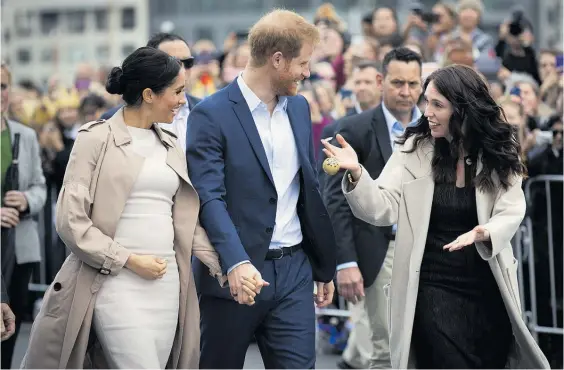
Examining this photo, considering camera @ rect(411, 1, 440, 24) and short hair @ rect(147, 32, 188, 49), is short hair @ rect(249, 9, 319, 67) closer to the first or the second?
short hair @ rect(147, 32, 188, 49)

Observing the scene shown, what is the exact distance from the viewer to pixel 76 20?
128250mm

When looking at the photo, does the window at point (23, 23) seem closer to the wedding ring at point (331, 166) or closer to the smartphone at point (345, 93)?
the smartphone at point (345, 93)

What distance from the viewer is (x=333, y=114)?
12.4m

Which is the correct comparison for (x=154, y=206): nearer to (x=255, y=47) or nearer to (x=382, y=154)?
(x=255, y=47)

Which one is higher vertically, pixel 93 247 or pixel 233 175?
pixel 233 175

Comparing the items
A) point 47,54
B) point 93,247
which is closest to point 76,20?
point 47,54

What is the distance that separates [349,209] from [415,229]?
61.4 inches

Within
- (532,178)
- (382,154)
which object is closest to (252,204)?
(382,154)

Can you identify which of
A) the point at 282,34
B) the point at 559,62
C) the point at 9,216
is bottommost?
the point at 9,216

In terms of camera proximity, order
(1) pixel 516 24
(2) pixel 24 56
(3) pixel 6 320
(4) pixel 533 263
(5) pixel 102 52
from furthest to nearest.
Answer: (2) pixel 24 56, (5) pixel 102 52, (1) pixel 516 24, (4) pixel 533 263, (3) pixel 6 320

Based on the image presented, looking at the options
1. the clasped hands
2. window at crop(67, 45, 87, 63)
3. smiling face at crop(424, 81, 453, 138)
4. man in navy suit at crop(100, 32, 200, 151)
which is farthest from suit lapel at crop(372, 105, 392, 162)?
window at crop(67, 45, 87, 63)

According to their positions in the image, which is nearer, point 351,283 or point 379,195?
point 379,195

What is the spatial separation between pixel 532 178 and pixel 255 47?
13.1ft

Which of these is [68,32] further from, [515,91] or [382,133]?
[382,133]
